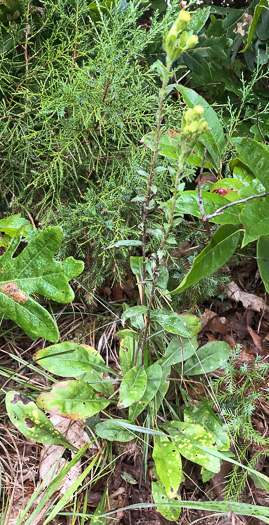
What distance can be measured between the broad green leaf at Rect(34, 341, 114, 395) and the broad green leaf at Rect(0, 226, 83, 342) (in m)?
0.09

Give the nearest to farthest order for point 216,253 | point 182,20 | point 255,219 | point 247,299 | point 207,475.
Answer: point 182,20
point 255,219
point 216,253
point 207,475
point 247,299

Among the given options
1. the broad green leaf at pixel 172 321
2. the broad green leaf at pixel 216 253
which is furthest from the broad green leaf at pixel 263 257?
the broad green leaf at pixel 172 321

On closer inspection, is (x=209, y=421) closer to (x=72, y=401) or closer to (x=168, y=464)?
(x=168, y=464)

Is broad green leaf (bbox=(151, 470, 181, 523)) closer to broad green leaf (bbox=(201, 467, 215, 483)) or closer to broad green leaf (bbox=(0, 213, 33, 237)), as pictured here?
broad green leaf (bbox=(201, 467, 215, 483))

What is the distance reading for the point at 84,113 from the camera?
136 centimetres

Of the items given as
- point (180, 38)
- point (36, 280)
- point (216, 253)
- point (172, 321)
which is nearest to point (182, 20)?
point (180, 38)

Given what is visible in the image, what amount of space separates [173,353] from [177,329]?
31 cm

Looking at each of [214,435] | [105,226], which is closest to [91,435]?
[214,435]

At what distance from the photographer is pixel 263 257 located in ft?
3.73

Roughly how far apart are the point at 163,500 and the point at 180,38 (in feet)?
4.29

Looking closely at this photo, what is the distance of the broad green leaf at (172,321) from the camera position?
1.13 m

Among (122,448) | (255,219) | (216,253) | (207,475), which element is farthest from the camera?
(122,448)

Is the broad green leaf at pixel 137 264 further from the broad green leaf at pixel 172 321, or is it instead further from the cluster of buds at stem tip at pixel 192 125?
the cluster of buds at stem tip at pixel 192 125

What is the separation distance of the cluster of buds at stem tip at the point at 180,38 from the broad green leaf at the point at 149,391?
3.20ft
